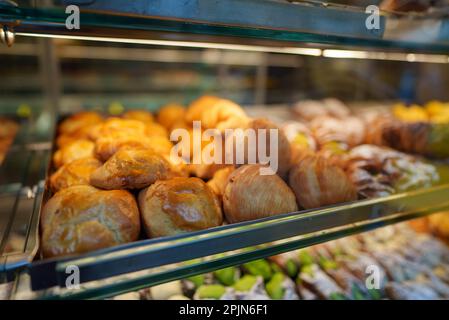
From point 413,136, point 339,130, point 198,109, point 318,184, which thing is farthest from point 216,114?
point 413,136

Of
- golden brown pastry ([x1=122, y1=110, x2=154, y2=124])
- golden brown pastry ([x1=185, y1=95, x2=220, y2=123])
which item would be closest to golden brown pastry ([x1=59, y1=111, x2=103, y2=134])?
golden brown pastry ([x1=122, y1=110, x2=154, y2=124])

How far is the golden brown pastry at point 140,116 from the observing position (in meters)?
1.42

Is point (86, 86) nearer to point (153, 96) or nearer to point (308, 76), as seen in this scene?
point (153, 96)

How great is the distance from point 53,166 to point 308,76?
12.3 feet

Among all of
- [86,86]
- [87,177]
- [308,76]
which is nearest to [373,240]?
[87,177]

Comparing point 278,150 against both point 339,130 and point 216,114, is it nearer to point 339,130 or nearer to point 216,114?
point 216,114

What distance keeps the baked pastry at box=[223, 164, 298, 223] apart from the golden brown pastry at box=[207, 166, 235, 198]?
4 centimetres

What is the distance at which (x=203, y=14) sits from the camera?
2.47ft

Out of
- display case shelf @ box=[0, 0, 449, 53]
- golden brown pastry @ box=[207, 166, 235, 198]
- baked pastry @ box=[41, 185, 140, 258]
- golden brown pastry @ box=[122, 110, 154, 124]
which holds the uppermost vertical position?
display case shelf @ box=[0, 0, 449, 53]

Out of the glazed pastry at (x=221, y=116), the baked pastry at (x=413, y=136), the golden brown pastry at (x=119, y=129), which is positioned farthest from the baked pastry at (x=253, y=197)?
the baked pastry at (x=413, y=136)

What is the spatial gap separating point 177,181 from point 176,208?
0.24 ft

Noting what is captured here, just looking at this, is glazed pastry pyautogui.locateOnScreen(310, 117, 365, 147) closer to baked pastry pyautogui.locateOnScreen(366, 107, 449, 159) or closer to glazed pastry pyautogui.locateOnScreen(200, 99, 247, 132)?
baked pastry pyautogui.locateOnScreen(366, 107, 449, 159)

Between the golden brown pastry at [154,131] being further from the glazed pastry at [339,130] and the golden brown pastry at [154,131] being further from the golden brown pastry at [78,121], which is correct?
the glazed pastry at [339,130]

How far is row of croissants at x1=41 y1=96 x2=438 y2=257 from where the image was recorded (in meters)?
0.73
